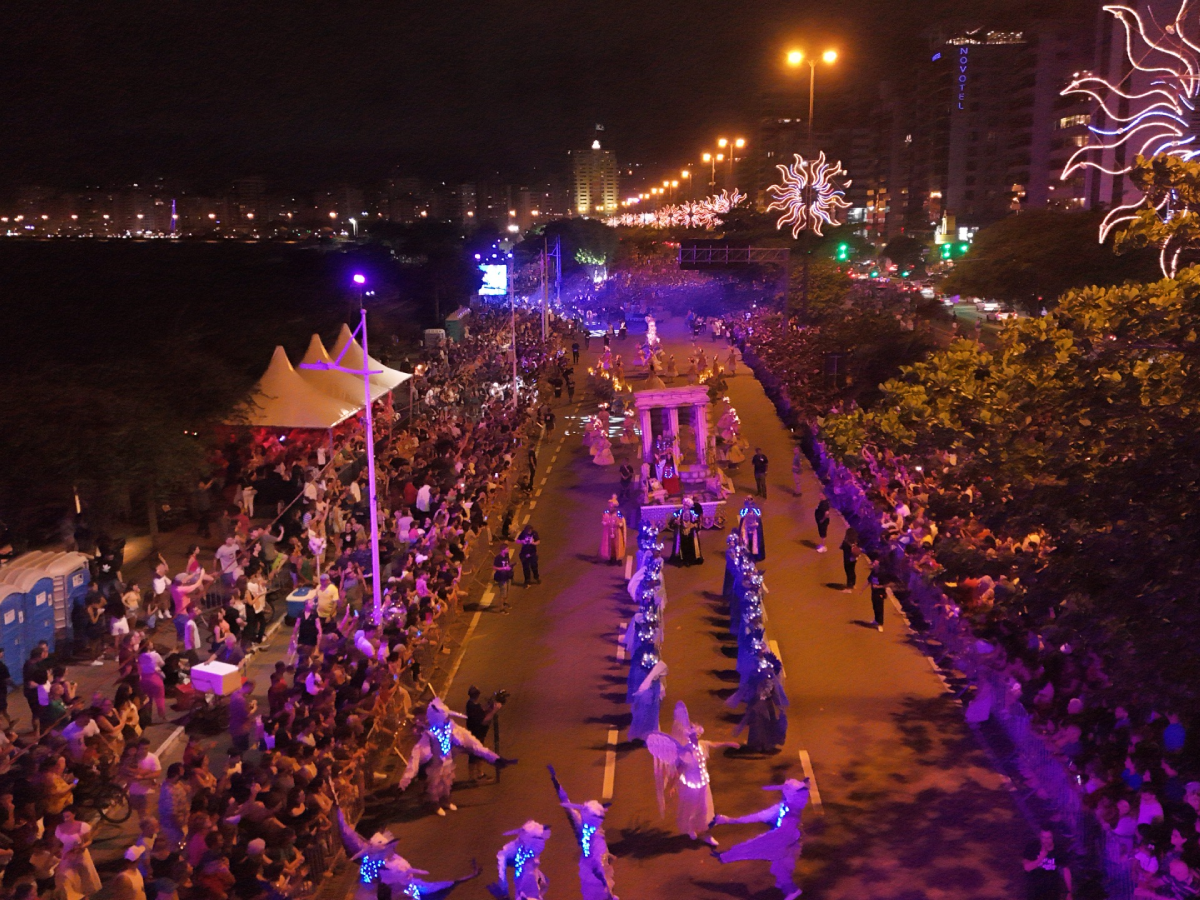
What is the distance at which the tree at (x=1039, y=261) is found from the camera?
125ft

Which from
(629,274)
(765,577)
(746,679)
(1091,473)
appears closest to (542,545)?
(765,577)

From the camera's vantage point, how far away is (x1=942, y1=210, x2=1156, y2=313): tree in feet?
125

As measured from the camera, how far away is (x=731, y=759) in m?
11.4

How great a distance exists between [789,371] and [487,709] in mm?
23661

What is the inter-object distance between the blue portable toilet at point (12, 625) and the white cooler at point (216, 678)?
103 inches

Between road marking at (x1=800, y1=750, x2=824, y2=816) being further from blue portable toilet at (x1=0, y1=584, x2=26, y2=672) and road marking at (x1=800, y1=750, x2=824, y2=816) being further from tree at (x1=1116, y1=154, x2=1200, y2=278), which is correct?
blue portable toilet at (x1=0, y1=584, x2=26, y2=672)

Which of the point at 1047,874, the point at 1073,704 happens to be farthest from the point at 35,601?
the point at 1073,704

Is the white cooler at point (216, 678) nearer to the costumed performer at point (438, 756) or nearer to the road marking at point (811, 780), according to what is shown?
the costumed performer at point (438, 756)

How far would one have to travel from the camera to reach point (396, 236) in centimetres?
10800

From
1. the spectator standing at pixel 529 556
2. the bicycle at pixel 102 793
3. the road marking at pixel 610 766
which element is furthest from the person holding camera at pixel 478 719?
the spectator standing at pixel 529 556

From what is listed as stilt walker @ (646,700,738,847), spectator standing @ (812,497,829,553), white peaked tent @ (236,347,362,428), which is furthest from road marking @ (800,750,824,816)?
white peaked tent @ (236,347,362,428)

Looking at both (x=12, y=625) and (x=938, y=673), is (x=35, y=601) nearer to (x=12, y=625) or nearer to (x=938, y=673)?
(x=12, y=625)

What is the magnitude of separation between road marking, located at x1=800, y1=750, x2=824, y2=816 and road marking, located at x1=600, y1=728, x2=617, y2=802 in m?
2.01

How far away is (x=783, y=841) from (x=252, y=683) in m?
6.12
